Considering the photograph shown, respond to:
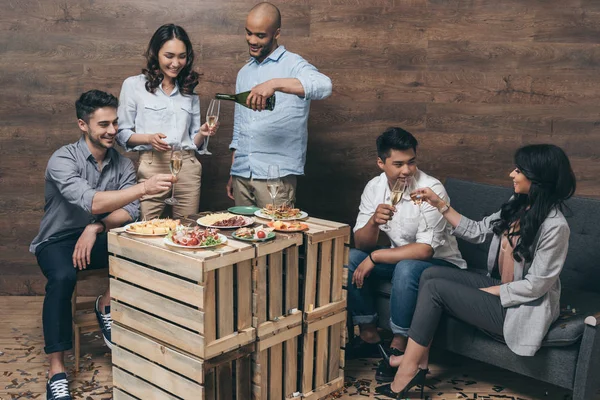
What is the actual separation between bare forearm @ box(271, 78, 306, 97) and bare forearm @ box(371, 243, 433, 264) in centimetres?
89

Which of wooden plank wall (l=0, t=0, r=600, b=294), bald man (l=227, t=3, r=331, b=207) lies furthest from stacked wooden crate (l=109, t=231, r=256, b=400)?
wooden plank wall (l=0, t=0, r=600, b=294)

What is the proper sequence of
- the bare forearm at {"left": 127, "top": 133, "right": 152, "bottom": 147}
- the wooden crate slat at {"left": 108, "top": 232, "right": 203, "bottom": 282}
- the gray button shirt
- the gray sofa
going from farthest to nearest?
1. the bare forearm at {"left": 127, "top": 133, "right": 152, "bottom": 147}
2. the gray button shirt
3. the gray sofa
4. the wooden crate slat at {"left": 108, "top": 232, "right": 203, "bottom": 282}

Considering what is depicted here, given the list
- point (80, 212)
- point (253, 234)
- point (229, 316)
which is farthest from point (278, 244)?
point (80, 212)

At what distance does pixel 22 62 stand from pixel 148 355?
229 centimetres

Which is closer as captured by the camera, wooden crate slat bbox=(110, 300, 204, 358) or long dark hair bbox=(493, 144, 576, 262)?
wooden crate slat bbox=(110, 300, 204, 358)

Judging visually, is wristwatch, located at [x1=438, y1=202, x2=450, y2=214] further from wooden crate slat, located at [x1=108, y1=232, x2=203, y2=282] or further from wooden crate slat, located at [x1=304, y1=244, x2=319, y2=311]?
wooden crate slat, located at [x1=108, y1=232, x2=203, y2=282]

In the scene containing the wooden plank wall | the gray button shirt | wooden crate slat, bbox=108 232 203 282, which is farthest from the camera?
the wooden plank wall

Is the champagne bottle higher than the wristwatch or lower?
higher

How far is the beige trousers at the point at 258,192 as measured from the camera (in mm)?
3545

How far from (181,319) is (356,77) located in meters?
2.17

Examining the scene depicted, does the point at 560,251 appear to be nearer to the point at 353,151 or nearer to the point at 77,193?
the point at 353,151

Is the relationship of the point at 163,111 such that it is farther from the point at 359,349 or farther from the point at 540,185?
the point at 540,185

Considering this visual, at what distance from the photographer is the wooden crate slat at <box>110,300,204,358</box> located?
8.08 feet

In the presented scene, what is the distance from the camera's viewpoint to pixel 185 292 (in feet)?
8.05
